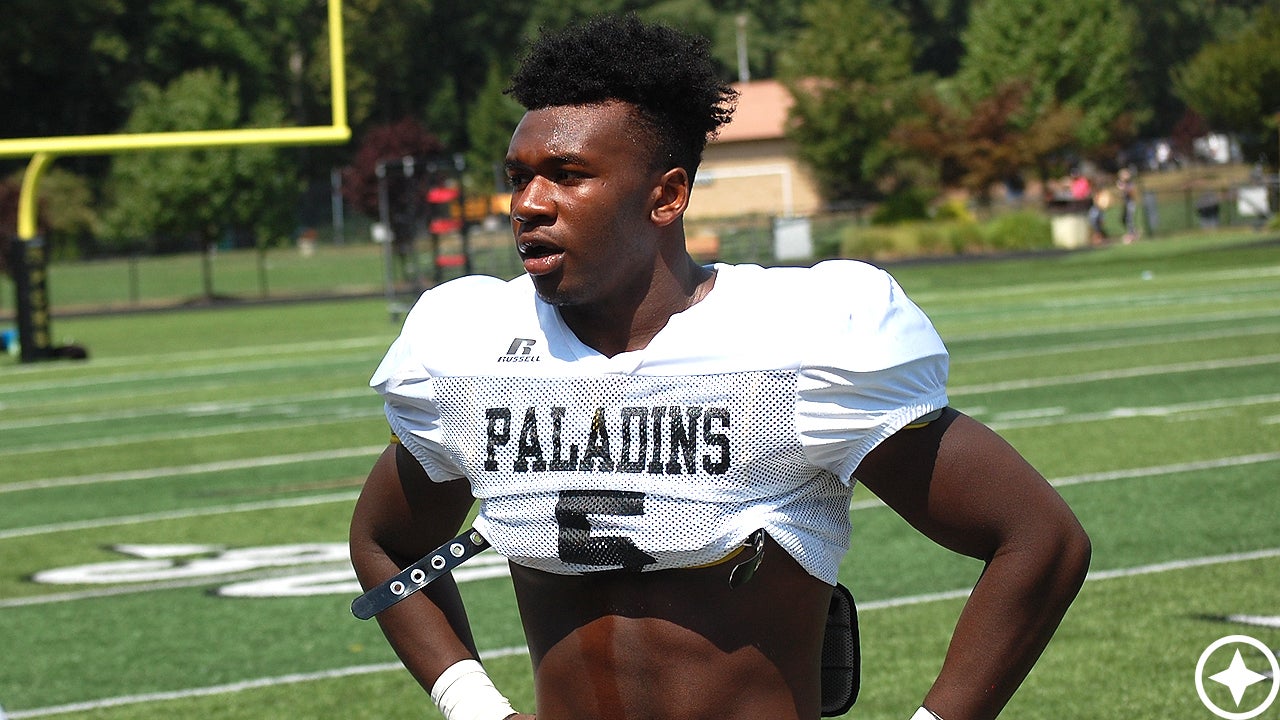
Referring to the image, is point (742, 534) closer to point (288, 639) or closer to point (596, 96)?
point (596, 96)

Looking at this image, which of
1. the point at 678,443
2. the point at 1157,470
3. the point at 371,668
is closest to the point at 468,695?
the point at 678,443

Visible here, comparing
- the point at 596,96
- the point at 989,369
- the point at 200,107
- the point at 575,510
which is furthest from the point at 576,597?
the point at 200,107

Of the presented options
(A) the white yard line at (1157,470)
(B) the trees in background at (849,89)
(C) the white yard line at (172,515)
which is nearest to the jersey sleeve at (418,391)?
(A) the white yard line at (1157,470)

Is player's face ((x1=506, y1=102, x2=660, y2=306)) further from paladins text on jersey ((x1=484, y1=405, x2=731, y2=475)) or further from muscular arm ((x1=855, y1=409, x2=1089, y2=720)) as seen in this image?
muscular arm ((x1=855, y1=409, x2=1089, y2=720))

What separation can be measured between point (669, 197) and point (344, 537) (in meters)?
5.95

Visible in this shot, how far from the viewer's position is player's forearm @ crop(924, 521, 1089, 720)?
2244 mm

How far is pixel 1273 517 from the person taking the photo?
24.1 feet

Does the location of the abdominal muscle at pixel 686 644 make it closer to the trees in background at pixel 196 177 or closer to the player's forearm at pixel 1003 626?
the player's forearm at pixel 1003 626

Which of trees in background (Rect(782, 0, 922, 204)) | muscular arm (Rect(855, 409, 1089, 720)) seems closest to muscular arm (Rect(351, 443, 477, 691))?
muscular arm (Rect(855, 409, 1089, 720))

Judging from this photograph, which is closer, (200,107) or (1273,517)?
(1273,517)

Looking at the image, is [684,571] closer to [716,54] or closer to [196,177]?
[196,177]

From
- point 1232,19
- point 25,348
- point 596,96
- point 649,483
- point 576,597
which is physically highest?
point 1232,19

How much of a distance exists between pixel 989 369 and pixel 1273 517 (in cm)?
647

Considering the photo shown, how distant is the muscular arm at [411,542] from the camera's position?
262 cm
